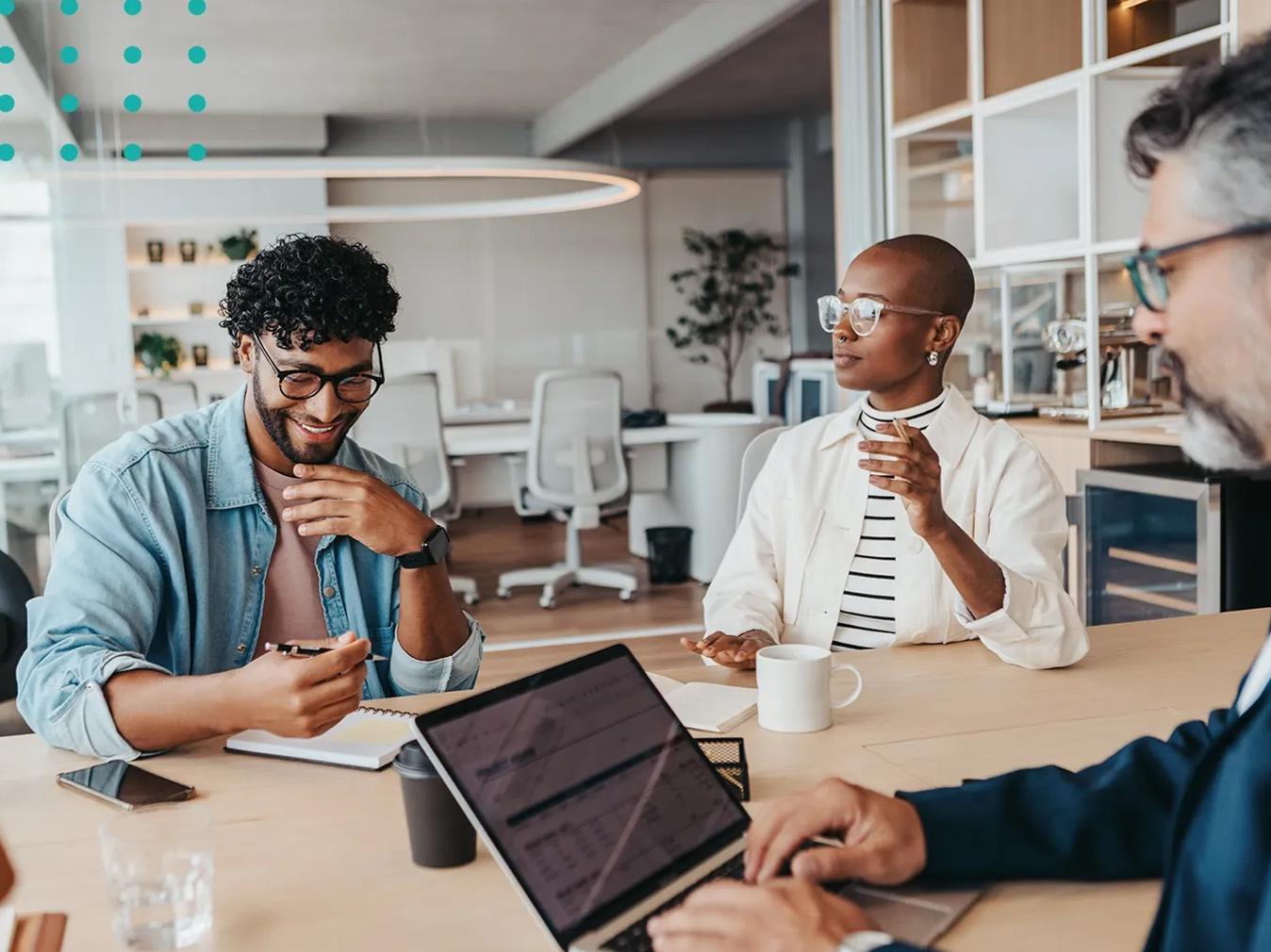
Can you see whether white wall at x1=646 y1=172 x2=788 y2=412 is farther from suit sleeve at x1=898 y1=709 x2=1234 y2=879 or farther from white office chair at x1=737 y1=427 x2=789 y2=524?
suit sleeve at x1=898 y1=709 x2=1234 y2=879

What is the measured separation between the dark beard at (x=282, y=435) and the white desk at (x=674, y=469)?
3799 mm

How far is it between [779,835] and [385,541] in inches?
32.3

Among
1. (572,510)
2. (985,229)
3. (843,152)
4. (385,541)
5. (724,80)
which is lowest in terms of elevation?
(572,510)

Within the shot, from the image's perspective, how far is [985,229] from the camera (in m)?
4.16

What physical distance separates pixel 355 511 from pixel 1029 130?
3.13 metres

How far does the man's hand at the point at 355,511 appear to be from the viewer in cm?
164

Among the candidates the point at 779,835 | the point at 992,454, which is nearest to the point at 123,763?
the point at 779,835

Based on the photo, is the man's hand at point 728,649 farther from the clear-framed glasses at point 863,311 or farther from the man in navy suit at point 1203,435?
the man in navy suit at point 1203,435

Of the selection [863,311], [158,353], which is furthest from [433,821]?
[158,353]

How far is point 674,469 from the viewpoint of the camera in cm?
614

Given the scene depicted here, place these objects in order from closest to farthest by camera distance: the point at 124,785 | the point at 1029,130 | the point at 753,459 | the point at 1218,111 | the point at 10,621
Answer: the point at 1218,111 → the point at 124,785 → the point at 10,621 → the point at 753,459 → the point at 1029,130

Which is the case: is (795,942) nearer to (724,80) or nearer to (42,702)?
(42,702)

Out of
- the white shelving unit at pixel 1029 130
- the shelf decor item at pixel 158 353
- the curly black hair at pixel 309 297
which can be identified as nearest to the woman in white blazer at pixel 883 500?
the curly black hair at pixel 309 297

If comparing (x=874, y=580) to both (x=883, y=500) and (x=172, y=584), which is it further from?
(x=172, y=584)
